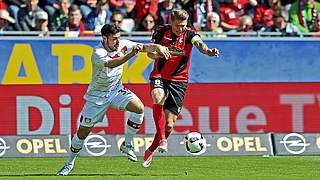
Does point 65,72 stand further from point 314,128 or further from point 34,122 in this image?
point 314,128

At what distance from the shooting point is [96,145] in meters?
13.9

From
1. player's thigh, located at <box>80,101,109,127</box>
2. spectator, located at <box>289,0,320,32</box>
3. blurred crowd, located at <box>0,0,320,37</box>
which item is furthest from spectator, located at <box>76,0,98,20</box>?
player's thigh, located at <box>80,101,109,127</box>

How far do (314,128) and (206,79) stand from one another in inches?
104

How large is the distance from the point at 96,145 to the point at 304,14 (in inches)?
237

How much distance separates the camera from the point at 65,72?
14.8 m

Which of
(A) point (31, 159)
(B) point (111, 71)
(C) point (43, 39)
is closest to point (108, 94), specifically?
(B) point (111, 71)

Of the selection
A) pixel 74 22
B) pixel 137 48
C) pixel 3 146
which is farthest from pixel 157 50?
pixel 74 22

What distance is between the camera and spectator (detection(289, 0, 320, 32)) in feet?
53.4

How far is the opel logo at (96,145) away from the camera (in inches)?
547

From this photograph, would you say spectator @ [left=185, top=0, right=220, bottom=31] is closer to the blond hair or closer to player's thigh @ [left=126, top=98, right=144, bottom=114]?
the blond hair

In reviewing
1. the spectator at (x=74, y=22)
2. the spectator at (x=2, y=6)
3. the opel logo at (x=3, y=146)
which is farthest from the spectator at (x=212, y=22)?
the opel logo at (x=3, y=146)

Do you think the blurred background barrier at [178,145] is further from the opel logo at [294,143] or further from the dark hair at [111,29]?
the dark hair at [111,29]

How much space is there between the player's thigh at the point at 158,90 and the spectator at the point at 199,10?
4693mm

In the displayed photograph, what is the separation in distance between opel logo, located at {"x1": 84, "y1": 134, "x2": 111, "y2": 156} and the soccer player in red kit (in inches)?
108
